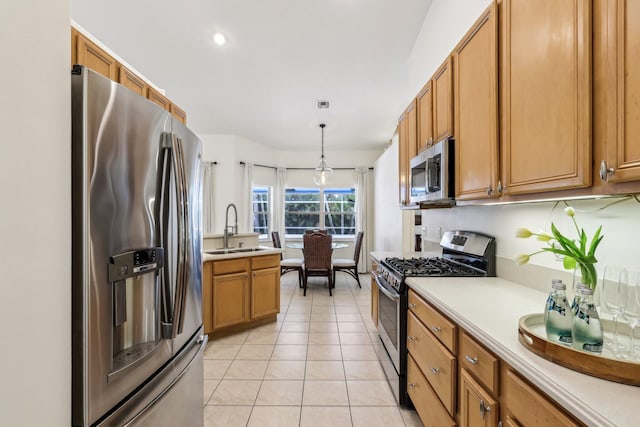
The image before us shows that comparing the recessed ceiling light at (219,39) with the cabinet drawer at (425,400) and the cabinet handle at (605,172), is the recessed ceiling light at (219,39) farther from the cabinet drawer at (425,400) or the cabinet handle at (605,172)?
the cabinet drawer at (425,400)

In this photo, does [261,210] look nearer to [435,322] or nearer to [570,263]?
[435,322]

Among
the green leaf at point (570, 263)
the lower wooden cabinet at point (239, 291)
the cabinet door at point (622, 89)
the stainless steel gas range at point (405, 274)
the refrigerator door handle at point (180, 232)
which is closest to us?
the cabinet door at point (622, 89)

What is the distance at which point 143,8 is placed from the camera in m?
2.67

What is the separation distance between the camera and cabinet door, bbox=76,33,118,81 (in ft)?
4.31

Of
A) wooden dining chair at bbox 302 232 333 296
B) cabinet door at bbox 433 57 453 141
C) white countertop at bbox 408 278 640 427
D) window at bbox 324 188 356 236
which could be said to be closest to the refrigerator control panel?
white countertop at bbox 408 278 640 427

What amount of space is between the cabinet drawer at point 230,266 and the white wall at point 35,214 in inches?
88.1

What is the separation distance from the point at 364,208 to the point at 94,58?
5.61m

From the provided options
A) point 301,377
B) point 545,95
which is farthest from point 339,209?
point 545,95

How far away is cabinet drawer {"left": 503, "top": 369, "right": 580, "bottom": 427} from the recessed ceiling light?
11.7ft

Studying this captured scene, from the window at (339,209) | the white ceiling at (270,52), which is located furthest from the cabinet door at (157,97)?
the window at (339,209)

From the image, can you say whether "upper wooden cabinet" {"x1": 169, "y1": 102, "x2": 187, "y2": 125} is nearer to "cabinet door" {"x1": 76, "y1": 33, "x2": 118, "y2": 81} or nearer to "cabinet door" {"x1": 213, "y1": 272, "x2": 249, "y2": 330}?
"cabinet door" {"x1": 76, "y1": 33, "x2": 118, "y2": 81}

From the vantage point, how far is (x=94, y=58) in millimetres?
1399

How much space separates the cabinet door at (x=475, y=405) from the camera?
97cm

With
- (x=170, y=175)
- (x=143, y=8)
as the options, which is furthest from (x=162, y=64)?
(x=170, y=175)
